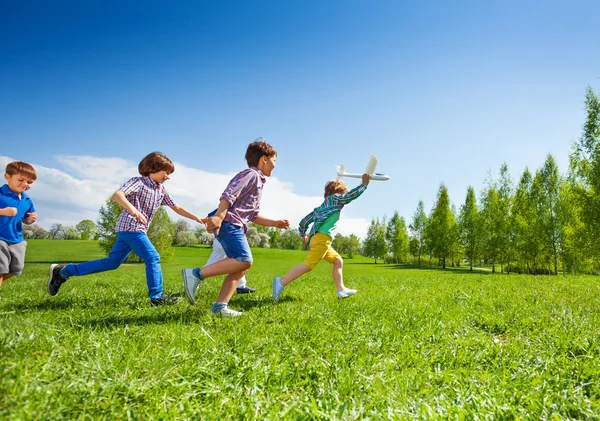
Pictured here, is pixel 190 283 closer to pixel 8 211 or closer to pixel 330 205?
pixel 330 205

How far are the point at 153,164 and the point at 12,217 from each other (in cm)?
225

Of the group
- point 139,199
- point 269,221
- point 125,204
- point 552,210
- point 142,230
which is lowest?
point 142,230

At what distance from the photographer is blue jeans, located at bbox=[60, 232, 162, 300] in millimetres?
5191

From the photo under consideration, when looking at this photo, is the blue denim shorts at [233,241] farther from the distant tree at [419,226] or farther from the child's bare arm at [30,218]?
the distant tree at [419,226]

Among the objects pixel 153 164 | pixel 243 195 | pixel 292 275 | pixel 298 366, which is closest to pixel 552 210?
pixel 292 275

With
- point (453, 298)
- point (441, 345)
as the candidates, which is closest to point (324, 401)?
point (441, 345)

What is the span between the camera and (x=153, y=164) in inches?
213

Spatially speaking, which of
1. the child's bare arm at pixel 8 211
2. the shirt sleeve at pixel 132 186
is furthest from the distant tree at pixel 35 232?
the shirt sleeve at pixel 132 186

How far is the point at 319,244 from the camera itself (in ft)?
20.2

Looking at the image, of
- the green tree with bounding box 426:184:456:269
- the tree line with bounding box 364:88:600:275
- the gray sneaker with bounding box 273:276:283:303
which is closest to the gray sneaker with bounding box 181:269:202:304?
the gray sneaker with bounding box 273:276:283:303

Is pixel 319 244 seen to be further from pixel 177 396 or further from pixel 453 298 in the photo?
pixel 177 396

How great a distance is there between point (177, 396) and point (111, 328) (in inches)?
71.9

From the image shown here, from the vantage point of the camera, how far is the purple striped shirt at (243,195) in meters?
4.31

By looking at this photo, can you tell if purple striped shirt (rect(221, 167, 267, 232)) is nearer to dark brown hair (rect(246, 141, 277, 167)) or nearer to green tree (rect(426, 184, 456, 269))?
dark brown hair (rect(246, 141, 277, 167))
